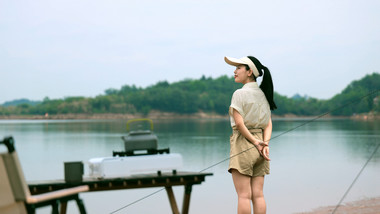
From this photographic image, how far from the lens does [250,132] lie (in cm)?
319

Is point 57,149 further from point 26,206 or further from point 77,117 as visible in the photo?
point 77,117

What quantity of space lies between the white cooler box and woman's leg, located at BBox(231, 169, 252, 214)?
356mm

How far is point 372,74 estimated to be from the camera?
118688 mm

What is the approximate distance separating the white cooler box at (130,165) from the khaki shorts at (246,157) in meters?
0.33

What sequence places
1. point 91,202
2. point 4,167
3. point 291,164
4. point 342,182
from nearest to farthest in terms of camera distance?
point 4,167 < point 91,202 < point 342,182 < point 291,164

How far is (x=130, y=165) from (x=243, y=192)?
2.23 ft

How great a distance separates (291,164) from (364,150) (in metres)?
8.43

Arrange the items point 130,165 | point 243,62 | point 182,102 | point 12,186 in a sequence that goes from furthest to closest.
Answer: point 182,102
point 243,62
point 130,165
point 12,186

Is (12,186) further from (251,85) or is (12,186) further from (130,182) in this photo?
(251,85)

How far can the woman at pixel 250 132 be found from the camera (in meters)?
3.11

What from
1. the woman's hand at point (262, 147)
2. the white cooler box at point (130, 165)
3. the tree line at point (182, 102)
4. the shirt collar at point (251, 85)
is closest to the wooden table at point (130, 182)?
the white cooler box at point (130, 165)

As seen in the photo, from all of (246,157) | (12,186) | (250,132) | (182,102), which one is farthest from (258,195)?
(182,102)

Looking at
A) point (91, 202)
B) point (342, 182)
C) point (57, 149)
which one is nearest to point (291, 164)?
point (342, 182)

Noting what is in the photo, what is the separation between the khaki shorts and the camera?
122 inches
